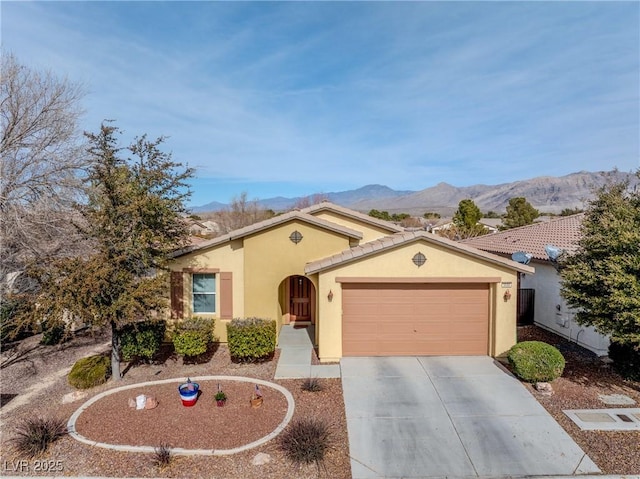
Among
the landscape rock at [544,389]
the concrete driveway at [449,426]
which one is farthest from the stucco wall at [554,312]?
the concrete driveway at [449,426]

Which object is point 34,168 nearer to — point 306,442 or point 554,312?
point 306,442

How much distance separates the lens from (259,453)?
274 inches

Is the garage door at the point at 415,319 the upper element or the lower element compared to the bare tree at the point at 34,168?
lower

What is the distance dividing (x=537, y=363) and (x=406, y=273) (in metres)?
4.10

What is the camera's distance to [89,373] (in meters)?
9.84

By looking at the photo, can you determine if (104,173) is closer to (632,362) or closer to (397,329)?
(397,329)

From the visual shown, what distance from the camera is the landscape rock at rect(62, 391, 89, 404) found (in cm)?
920

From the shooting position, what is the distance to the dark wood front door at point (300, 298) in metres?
15.6

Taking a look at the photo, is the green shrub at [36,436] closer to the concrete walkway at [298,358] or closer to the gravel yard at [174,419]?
the gravel yard at [174,419]

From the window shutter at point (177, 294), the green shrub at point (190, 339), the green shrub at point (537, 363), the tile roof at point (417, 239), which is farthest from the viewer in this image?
the window shutter at point (177, 294)

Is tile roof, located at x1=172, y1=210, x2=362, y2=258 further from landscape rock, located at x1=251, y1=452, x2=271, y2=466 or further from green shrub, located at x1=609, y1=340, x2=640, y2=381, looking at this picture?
green shrub, located at x1=609, y1=340, x2=640, y2=381

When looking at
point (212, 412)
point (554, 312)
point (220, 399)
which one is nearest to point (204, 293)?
point (220, 399)

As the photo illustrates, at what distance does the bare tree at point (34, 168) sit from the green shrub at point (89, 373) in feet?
13.1

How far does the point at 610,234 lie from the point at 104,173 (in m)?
12.4
